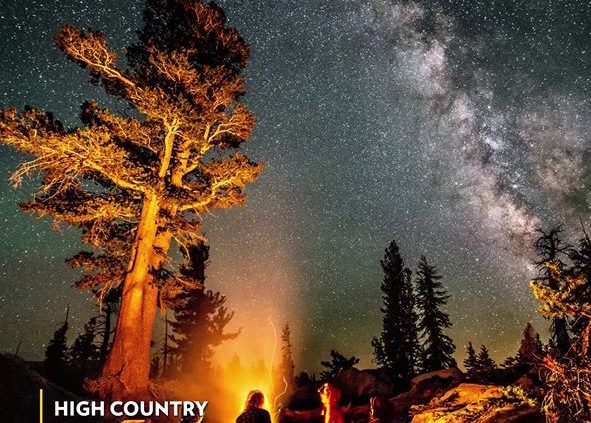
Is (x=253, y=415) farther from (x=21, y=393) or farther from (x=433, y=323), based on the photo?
(x=433, y=323)

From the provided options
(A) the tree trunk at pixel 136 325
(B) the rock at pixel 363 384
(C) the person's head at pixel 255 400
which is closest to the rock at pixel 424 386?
(B) the rock at pixel 363 384

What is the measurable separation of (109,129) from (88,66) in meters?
2.60

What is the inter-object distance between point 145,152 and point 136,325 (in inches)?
274

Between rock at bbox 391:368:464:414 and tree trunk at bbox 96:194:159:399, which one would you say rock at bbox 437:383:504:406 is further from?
tree trunk at bbox 96:194:159:399

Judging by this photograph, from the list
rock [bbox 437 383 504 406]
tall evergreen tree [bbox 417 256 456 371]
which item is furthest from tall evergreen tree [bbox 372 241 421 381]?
rock [bbox 437 383 504 406]

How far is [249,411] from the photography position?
6352 millimetres

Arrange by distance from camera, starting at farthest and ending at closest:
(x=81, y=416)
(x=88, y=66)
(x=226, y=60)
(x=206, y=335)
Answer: (x=206, y=335) < (x=226, y=60) < (x=88, y=66) < (x=81, y=416)

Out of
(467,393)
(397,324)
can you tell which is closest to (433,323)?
(397,324)

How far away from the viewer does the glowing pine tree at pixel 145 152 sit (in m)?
12.4

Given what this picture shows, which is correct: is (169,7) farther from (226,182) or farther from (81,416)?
(81,416)

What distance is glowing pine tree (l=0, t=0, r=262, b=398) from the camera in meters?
12.4

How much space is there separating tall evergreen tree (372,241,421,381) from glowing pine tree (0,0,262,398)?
93.6 feet

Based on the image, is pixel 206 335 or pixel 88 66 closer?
pixel 88 66

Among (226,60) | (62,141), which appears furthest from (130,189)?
(226,60)
